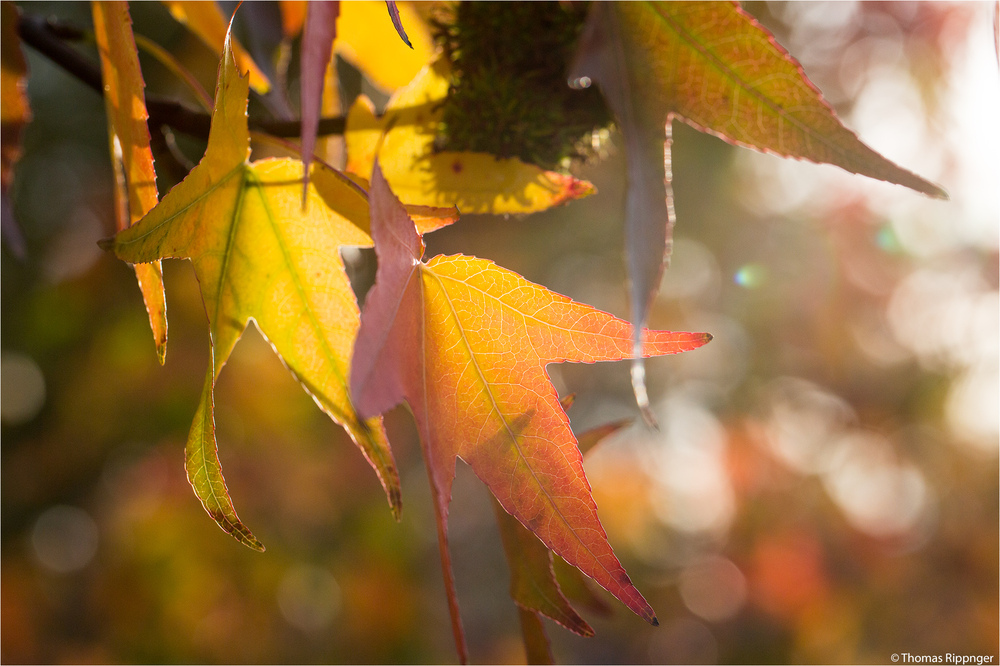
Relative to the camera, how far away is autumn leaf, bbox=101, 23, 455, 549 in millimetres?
288

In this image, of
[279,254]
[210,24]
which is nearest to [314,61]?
[279,254]

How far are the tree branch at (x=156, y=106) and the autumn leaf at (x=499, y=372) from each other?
0.64 ft

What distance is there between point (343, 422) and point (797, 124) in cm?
28

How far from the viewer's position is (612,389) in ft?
12.1

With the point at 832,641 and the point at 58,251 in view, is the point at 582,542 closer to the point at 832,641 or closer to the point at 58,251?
the point at 58,251

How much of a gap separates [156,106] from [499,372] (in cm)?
33

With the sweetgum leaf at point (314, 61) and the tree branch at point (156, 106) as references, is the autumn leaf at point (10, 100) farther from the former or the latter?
the sweetgum leaf at point (314, 61)

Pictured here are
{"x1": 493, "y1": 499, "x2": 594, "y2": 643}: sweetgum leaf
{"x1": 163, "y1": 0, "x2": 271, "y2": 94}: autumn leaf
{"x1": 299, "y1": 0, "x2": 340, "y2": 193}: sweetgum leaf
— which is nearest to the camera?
{"x1": 299, "y1": 0, "x2": 340, "y2": 193}: sweetgum leaf

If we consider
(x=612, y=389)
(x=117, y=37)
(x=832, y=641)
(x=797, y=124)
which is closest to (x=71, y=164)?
(x=117, y=37)

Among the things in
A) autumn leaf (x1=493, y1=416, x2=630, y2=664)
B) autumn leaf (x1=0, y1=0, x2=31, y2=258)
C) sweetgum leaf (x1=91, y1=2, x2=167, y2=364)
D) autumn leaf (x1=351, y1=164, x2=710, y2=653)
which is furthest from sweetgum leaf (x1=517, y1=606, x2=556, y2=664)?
autumn leaf (x1=0, y1=0, x2=31, y2=258)

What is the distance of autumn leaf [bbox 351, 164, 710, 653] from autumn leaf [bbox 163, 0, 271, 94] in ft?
1.14

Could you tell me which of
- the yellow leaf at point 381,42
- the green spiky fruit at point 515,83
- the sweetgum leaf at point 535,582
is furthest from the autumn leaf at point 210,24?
the sweetgum leaf at point 535,582

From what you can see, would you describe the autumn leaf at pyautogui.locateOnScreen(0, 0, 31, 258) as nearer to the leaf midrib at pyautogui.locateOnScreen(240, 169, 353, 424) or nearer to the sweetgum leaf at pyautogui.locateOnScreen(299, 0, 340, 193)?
the leaf midrib at pyautogui.locateOnScreen(240, 169, 353, 424)

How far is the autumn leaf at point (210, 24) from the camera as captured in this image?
20.1 inches
